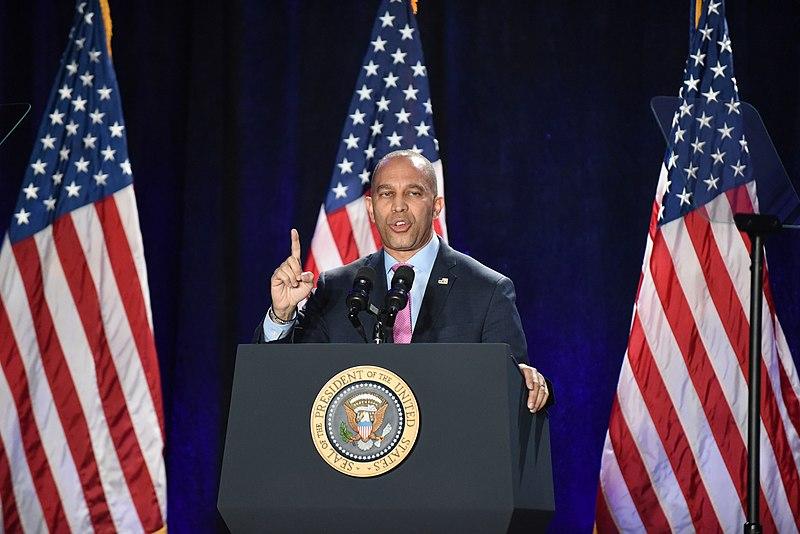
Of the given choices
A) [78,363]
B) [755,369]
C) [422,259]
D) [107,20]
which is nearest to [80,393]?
[78,363]

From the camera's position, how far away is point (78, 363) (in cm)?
451

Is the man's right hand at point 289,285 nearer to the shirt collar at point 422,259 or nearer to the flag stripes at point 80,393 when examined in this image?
the shirt collar at point 422,259

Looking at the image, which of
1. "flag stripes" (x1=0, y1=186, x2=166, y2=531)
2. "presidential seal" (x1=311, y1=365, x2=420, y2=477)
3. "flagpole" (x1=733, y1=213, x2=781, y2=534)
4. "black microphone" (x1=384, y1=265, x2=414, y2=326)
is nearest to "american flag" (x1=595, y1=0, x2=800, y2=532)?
"flagpole" (x1=733, y1=213, x2=781, y2=534)

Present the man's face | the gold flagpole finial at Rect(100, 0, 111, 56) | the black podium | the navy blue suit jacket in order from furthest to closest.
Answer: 1. the gold flagpole finial at Rect(100, 0, 111, 56)
2. the man's face
3. the navy blue suit jacket
4. the black podium

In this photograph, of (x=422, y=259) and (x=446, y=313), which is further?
(x=422, y=259)

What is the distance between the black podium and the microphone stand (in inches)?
49.8

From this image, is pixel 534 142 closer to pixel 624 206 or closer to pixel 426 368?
pixel 624 206

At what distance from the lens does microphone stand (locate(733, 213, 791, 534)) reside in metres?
3.20

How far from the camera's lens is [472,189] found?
483 cm

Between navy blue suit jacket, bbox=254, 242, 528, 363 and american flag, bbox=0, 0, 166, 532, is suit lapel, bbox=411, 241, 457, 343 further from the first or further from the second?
american flag, bbox=0, 0, 166, 532

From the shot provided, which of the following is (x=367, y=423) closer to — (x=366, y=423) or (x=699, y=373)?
(x=366, y=423)

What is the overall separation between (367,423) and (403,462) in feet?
0.36

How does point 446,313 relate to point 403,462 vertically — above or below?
above

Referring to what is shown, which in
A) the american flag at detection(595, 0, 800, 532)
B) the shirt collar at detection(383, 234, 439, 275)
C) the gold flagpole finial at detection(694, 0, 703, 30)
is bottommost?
the american flag at detection(595, 0, 800, 532)
